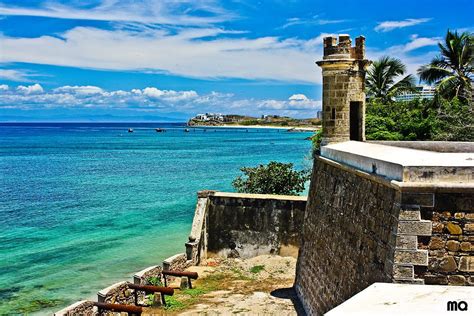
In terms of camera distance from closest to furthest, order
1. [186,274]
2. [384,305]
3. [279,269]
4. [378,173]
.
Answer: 1. [384,305]
2. [378,173]
3. [186,274]
4. [279,269]

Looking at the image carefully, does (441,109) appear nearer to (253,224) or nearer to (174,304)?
(253,224)

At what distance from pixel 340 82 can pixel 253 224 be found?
574 centimetres

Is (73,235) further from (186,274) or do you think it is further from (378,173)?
(378,173)

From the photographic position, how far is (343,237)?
8.97 metres

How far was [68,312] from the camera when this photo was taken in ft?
35.0

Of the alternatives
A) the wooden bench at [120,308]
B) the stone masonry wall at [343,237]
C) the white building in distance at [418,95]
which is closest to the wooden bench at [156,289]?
the wooden bench at [120,308]

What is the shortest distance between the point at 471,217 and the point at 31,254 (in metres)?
19.6

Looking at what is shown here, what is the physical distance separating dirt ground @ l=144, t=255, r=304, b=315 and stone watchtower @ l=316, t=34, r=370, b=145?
3.96 m

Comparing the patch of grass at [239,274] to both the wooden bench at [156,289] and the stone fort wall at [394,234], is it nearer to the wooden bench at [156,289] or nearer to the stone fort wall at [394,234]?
the wooden bench at [156,289]

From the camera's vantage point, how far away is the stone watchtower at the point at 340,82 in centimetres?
1205

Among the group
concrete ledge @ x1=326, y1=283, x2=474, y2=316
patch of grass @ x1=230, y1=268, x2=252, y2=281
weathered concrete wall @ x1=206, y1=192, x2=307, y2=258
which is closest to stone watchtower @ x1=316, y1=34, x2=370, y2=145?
weathered concrete wall @ x1=206, y1=192, x2=307, y2=258

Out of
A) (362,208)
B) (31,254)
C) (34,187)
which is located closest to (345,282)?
(362,208)

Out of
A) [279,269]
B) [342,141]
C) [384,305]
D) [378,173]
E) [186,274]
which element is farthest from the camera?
[279,269]

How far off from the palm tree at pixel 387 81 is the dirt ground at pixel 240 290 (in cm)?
1624
